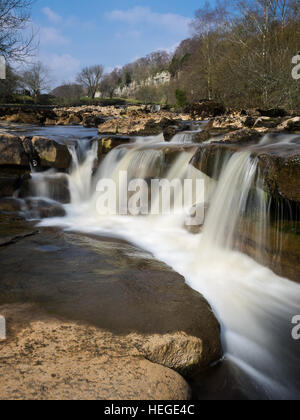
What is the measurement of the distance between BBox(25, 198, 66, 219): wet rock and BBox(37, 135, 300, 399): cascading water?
321 millimetres

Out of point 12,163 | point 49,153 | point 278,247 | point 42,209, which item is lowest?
point 278,247

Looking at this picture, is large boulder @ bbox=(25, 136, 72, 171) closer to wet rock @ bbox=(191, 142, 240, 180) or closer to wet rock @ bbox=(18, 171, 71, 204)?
wet rock @ bbox=(18, 171, 71, 204)

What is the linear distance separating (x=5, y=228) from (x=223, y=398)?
13.6ft

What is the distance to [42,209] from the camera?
19.4 ft

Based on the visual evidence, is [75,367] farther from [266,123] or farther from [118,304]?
[266,123]

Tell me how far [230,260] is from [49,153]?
228 inches

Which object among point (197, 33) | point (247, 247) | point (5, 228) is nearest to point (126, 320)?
point (247, 247)

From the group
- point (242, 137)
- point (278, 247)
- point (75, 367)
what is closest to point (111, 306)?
point (75, 367)

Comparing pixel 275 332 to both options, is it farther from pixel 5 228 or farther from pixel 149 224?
pixel 5 228

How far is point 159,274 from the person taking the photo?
3232mm

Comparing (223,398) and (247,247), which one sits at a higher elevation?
(247,247)

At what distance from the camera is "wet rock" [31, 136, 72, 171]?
24.7 feet

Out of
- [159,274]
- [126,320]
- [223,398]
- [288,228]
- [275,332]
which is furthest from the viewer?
[288,228]

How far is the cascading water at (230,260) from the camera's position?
2.40 metres
